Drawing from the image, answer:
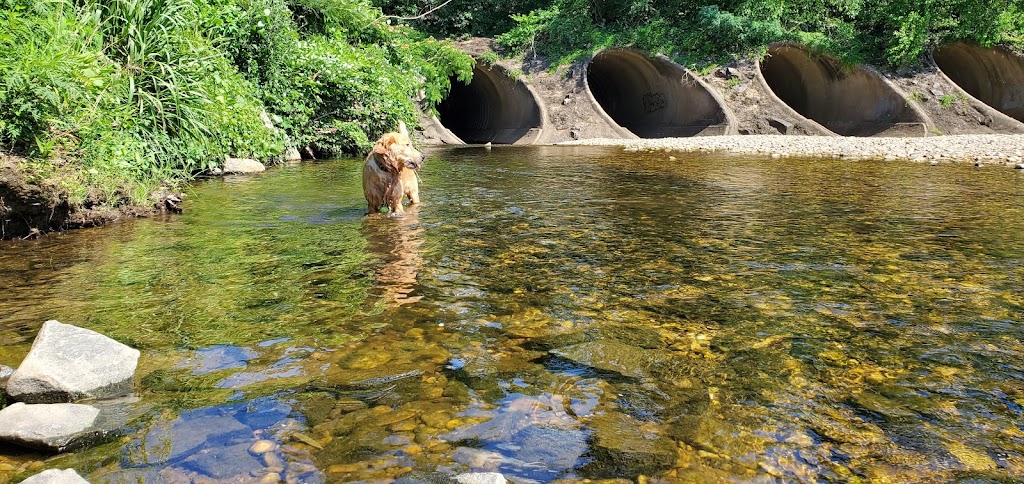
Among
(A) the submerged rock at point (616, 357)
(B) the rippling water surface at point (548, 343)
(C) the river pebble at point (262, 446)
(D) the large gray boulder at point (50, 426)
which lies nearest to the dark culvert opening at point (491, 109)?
(B) the rippling water surface at point (548, 343)

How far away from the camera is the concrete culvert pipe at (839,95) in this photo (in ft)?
63.9

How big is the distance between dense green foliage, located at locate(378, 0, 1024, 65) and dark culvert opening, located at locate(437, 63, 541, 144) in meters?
1.33

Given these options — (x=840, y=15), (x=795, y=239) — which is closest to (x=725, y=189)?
(x=795, y=239)

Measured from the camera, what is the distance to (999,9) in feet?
65.1

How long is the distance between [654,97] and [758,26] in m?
3.90

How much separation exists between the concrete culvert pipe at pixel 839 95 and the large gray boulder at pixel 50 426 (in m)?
20.2

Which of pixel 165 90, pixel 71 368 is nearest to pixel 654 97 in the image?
pixel 165 90

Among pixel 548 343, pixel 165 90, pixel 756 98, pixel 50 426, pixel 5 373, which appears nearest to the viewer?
pixel 50 426

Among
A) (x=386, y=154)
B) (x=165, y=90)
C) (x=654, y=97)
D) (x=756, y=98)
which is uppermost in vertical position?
(x=654, y=97)

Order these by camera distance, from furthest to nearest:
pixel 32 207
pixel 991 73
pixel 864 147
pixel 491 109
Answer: pixel 491 109 < pixel 991 73 < pixel 864 147 < pixel 32 207

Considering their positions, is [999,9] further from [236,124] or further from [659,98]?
[236,124]

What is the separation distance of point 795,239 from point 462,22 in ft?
72.6

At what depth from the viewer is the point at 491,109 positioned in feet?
83.0

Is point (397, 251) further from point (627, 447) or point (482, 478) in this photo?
point (482, 478)
